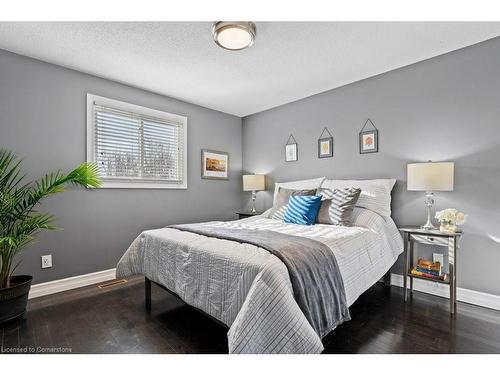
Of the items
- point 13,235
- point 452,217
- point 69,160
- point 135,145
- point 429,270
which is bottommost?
point 429,270

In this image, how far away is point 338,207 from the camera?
2559 mm

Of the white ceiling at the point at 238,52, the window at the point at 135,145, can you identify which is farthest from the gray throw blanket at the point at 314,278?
the window at the point at 135,145

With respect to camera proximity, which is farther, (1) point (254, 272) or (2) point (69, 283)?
(2) point (69, 283)

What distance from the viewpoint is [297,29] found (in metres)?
2.09

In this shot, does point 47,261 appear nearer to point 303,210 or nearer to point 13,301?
point 13,301

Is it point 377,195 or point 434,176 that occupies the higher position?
point 434,176

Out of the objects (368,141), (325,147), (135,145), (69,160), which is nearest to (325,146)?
(325,147)

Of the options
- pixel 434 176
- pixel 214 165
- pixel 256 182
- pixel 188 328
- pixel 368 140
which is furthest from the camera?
pixel 214 165

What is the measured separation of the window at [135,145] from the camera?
294 cm

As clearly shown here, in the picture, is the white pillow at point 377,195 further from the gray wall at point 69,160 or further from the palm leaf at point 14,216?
the palm leaf at point 14,216

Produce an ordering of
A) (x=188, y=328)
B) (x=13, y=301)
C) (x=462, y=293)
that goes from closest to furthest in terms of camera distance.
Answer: (x=188, y=328)
(x=13, y=301)
(x=462, y=293)

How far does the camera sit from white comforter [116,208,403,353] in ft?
3.98

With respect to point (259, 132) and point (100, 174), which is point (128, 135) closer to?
point (100, 174)
